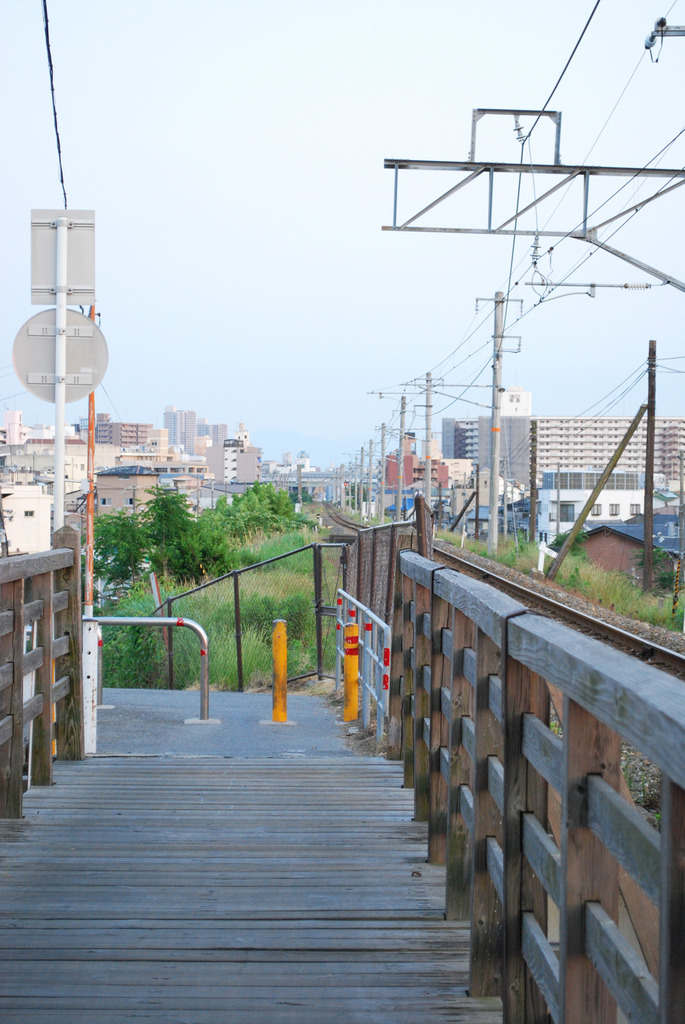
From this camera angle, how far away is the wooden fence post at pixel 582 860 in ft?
Answer: 6.99

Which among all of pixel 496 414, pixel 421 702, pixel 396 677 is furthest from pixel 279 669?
pixel 496 414

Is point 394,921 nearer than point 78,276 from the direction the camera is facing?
Yes

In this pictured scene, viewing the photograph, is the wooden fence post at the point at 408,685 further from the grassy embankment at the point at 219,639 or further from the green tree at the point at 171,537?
the green tree at the point at 171,537

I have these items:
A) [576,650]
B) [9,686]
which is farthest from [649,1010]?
[9,686]

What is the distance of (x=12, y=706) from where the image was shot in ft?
16.9

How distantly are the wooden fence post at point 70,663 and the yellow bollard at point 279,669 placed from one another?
116 inches

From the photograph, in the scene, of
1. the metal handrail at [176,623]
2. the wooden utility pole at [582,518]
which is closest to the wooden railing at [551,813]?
the metal handrail at [176,623]

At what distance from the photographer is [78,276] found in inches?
294

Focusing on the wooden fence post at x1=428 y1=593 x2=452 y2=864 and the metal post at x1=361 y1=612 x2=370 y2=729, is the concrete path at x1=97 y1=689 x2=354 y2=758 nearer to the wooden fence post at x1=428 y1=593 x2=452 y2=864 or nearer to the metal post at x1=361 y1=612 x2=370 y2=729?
the metal post at x1=361 y1=612 x2=370 y2=729

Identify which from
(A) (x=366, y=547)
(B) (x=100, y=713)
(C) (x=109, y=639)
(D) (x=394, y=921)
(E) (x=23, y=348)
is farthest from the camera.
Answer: (C) (x=109, y=639)

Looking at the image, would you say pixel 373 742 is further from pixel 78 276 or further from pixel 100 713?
pixel 78 276

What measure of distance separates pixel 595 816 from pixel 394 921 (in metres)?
2.01

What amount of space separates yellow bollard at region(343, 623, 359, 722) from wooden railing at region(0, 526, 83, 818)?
11.8ft

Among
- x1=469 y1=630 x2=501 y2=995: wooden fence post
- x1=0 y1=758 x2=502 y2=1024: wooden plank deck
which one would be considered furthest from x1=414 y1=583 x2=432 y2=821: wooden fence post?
x1=469 y1=630 x2=501 y2=995: wooden fence post
